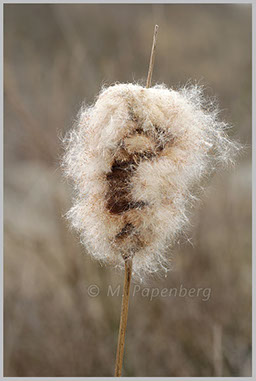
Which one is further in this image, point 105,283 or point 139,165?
point 105,283

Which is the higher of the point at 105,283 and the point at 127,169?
the point at 105,283

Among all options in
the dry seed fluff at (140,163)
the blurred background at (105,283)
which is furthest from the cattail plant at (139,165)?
the blurred background at (105,283)

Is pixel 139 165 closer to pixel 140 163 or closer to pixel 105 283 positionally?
pixel 140 163

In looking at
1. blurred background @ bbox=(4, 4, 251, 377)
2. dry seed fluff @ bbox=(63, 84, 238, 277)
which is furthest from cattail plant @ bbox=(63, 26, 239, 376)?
blurred background @ bbox=(4, 4, 251, 377)

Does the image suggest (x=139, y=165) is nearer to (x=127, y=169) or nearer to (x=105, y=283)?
(x=127, y=169)

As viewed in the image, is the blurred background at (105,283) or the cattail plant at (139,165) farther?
the blurred background at (105,283)

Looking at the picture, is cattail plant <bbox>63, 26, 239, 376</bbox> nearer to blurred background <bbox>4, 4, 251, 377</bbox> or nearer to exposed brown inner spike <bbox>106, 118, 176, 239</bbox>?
exposed brown inner spike <bbox>106, 118, 176, 239</bbox>

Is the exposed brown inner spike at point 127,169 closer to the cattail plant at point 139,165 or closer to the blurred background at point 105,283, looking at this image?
the cattail plant at point 139,165

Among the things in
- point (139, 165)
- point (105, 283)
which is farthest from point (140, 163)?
point (105, 283)
